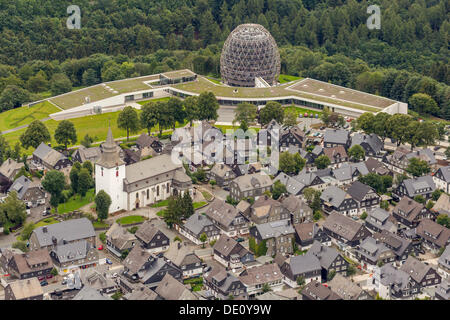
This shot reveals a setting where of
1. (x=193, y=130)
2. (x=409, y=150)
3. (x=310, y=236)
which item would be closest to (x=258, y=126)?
(x=193, y=130)

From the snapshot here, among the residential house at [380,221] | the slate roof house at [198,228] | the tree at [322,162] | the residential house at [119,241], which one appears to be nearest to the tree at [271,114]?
the tree at [322,162]

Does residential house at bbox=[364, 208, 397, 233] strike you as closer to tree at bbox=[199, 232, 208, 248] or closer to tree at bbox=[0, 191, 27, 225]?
tree at bbox=[199, 232, 208, 248]

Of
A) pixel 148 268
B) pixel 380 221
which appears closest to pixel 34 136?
pixel 148 268

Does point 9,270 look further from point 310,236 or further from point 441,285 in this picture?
point 441,285

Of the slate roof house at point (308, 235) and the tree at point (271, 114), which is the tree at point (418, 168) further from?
the tree at point (271, 114)

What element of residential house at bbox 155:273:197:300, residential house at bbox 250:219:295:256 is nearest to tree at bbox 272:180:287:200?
residential house at bbox 250:219:295:256
